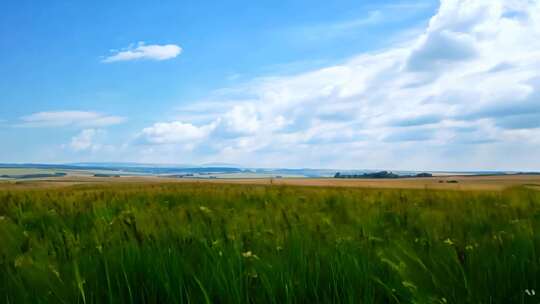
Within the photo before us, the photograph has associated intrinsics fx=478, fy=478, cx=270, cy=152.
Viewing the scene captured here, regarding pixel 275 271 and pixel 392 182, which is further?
pixel 392 182

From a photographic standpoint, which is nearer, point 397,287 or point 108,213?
point 397,287

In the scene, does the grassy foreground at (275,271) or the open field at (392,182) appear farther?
the open field at (392,182)

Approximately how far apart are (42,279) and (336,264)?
125cm

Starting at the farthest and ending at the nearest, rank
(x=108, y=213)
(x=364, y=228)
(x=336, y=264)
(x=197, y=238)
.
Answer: (x=108, y=213), (x=364, y=228), (x=197, y=238), (x=336, y=264)

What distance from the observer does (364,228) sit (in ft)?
11.2

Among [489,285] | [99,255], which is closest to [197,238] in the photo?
[99,255]

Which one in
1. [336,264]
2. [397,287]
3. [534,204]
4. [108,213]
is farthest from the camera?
[534,204]

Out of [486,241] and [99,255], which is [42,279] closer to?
[99,255]

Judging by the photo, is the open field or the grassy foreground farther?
the open field

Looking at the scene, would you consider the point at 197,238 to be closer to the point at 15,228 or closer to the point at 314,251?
the point at 314,251

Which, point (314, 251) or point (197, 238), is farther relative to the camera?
point (197, 238)

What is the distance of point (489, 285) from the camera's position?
2049mm

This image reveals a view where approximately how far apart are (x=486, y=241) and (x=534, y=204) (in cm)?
310

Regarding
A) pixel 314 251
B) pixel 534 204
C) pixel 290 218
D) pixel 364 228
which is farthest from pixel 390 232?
pixel 534 204
